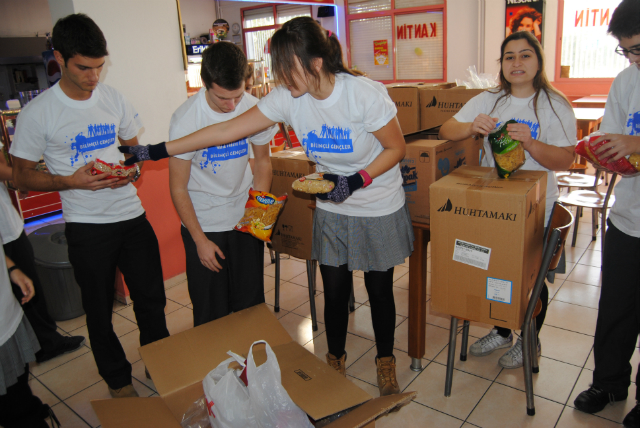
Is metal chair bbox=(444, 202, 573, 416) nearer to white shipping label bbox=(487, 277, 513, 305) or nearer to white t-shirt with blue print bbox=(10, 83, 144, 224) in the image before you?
white shipping label bbox=(487, 277, 513, 305)

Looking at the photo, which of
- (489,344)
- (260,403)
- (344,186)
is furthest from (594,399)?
(260,403)

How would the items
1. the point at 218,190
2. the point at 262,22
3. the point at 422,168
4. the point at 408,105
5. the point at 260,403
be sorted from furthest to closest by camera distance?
the point at 262,22, the point at 408,105, the point at 422,168, the point at 218,190, the point at 260,403

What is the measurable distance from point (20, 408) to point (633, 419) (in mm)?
2172

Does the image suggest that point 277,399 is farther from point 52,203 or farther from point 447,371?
point 52,203

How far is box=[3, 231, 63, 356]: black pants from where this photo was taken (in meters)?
2.27

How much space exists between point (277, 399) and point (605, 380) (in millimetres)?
1480

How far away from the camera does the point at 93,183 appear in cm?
181

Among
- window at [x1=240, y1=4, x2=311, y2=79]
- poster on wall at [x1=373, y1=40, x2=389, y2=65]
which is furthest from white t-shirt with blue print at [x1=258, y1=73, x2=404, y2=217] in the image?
window at [x1=240, y1=4, x2=311, y2=79]

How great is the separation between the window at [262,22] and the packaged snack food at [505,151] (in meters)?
9.97

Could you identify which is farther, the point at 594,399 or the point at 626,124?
the point at 594,399

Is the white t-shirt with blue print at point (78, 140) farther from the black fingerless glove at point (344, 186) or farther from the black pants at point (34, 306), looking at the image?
the black fingerless glove at point (344, 186)

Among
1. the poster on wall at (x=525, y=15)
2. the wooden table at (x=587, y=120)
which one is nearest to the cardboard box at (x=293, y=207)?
the wooden table at (x=587, y=120)

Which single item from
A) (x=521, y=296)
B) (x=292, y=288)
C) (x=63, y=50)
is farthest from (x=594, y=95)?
(x=63, y=50)

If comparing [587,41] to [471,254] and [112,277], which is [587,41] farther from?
[112,277]
